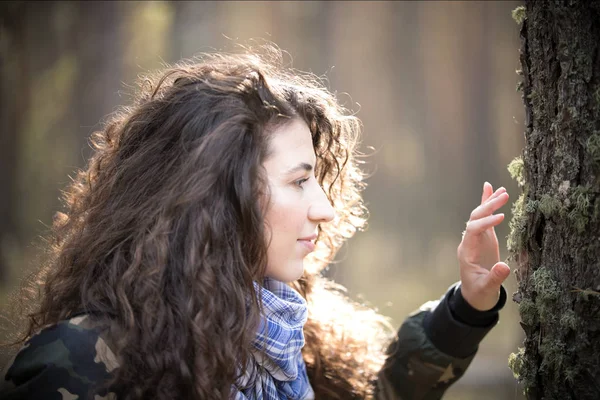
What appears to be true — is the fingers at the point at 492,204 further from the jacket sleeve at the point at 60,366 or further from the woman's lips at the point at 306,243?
the jacket sleeve at the point at 60,366

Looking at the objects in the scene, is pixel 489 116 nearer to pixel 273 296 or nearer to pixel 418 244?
pixel 418 244

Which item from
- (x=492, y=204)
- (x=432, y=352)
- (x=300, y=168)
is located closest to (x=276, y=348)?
(x=300, y=168)

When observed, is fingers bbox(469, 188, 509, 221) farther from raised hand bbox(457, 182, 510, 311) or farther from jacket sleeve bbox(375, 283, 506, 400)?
jacket sleeve bbox(375, 283, 506, 400)

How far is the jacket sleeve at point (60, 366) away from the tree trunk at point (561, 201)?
1.18 meters

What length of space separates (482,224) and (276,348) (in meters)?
0.73

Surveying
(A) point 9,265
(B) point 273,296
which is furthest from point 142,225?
(A) point 9,265

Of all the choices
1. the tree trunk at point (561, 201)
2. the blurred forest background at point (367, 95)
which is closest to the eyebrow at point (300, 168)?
the tree trunk at point (561, 201)

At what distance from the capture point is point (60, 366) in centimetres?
137

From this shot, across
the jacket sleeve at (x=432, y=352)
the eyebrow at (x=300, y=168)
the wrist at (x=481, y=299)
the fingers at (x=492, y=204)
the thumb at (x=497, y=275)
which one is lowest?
the jacket sleeve at (x=432, y=352)

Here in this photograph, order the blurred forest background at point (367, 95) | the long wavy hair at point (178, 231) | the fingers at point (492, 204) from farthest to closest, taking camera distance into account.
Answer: the blurred forest background at point (367, 95) < the fingers at point (492, 204) < the long wavy hair at point (178, 231)

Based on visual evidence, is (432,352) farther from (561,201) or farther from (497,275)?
(561,201)

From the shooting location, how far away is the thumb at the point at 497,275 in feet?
5.59

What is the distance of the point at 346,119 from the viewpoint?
2.12 metres

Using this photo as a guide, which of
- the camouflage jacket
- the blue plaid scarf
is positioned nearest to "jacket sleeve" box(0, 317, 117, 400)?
the camouflage jacket
